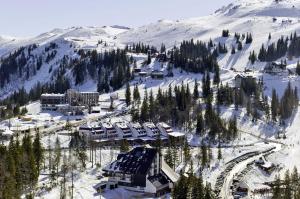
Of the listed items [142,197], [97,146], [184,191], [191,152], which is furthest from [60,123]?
[184,191]

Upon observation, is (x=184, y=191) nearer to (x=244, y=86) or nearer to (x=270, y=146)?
(x=270, y=146)

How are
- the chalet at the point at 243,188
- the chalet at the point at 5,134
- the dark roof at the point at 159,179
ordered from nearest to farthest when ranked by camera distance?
the dark roof at the point at 159,179 < the chalet at the point at 243,188 < the chalet at the point at 5,134

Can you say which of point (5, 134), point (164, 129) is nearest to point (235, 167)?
point (164, 129)

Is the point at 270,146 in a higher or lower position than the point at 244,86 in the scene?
lower

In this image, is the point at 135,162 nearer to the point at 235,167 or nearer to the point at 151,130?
the point at 235,167

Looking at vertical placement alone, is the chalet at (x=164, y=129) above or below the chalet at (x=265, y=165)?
above

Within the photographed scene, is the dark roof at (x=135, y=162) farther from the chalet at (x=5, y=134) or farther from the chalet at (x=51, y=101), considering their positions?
the chalet at (x=51, y=101)

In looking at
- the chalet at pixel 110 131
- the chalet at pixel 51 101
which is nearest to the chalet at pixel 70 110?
the chalet at pixel 51 101
